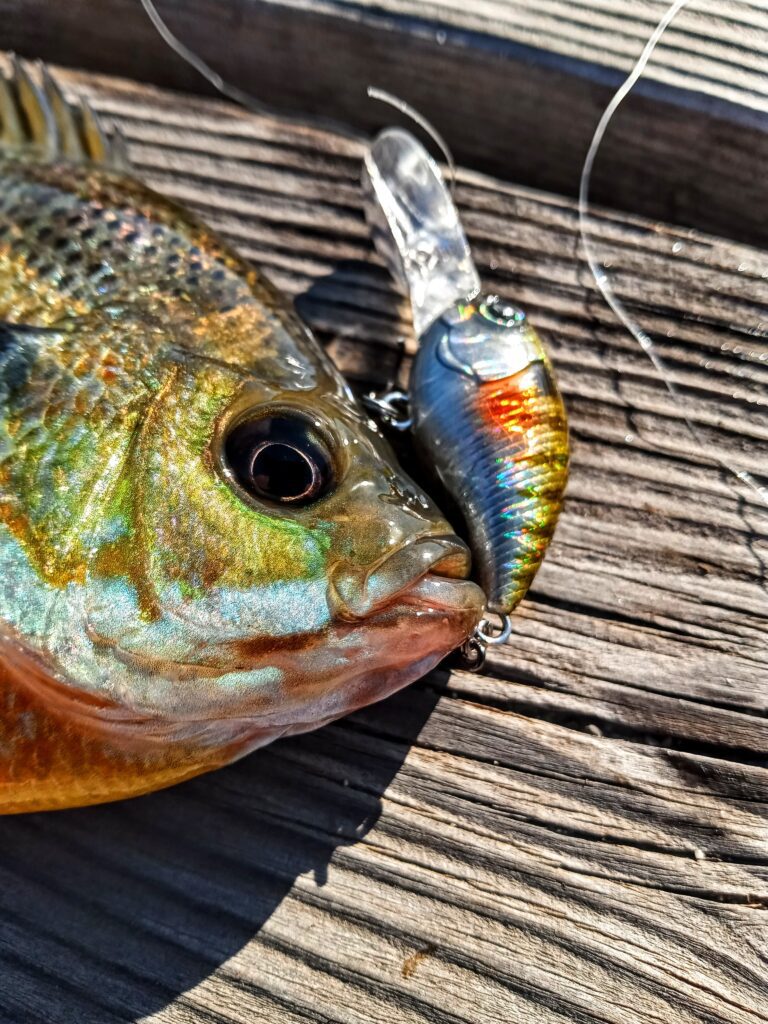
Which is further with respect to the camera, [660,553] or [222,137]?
[222,137]

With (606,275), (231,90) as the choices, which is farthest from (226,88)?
(606,275)

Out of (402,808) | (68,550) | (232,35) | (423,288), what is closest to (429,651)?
(402,808)

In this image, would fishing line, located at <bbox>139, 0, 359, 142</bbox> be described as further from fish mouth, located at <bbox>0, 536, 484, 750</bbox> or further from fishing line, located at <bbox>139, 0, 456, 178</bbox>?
fish mouth, located at <bbox>0, 536, 484, 750</bbox>

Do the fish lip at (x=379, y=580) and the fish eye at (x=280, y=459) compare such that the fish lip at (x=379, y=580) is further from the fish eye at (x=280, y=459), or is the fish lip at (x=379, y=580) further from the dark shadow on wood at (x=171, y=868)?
the dark shadow on wood at (x=171, y=868)

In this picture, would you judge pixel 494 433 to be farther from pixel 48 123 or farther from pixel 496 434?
pixel 48 123

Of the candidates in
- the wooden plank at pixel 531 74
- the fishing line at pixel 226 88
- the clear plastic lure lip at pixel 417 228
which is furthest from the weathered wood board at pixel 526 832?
the fishing line at pixel 226 88

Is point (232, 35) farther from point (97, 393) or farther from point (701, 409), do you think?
point (701, 409)

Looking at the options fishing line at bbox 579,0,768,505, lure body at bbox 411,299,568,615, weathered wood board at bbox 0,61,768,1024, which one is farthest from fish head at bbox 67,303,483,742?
fishing line at bbox 579,0,768,505
